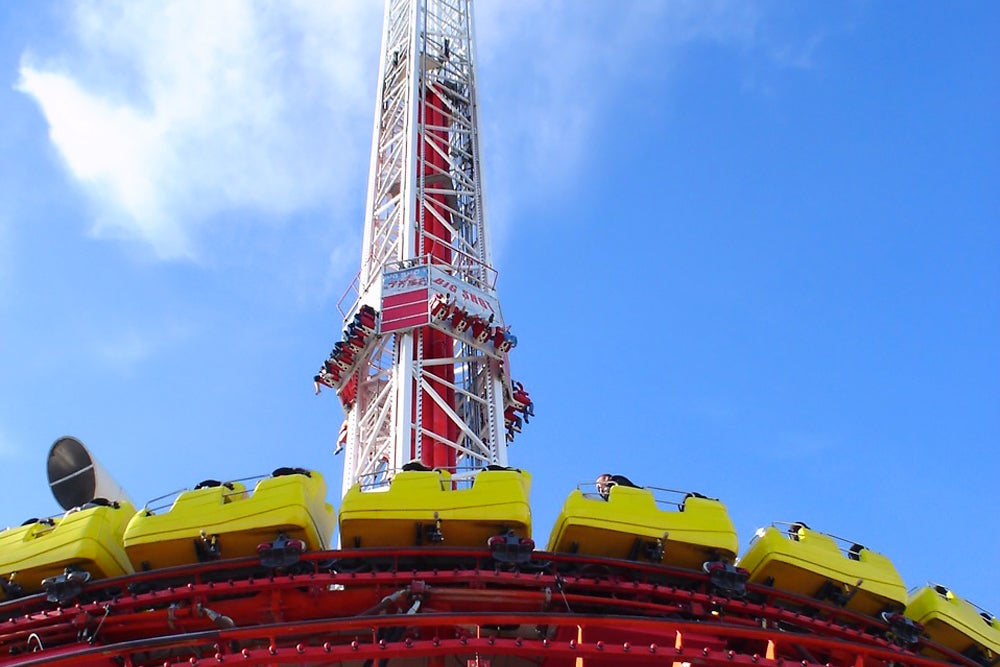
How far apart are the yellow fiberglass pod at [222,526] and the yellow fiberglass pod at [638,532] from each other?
4339 millimetres

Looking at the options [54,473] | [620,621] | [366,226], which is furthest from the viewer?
[366,226]

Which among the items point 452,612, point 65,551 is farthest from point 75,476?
point 452,612

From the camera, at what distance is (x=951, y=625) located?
70.5 ft

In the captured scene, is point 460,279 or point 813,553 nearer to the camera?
point 813,553

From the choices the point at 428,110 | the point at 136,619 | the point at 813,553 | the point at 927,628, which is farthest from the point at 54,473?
the point at 428,110

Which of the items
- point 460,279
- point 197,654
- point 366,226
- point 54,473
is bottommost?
point 197,654

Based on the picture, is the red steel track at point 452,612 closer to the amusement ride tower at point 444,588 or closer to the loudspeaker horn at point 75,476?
the amusement ride tower at point 444,588

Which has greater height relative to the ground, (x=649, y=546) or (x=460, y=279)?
(x=460, y=279)

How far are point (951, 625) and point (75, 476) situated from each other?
1813 cm

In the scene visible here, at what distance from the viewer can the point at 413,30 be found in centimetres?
4747

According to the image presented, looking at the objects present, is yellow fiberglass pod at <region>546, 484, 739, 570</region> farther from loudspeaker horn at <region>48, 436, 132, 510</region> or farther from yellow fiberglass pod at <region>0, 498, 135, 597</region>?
loudspeaker horn at <region>48, 436, 132, 510</region>

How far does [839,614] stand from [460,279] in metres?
19.8

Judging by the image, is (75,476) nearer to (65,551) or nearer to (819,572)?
(65,551)

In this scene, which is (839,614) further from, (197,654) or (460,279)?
(460,279)
